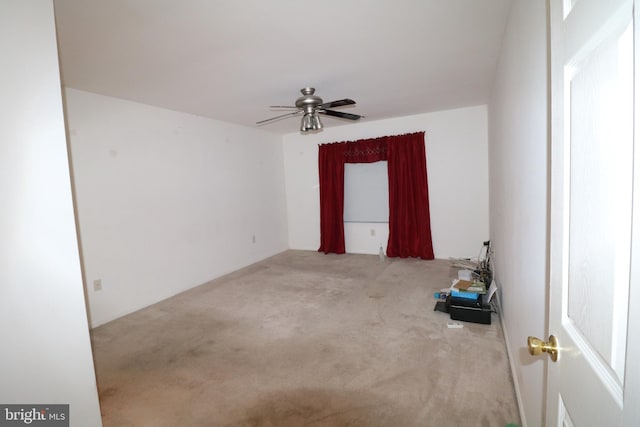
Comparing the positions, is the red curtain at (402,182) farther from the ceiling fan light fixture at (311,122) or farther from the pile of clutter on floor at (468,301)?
the ceiling fan light fixture at (311,122)

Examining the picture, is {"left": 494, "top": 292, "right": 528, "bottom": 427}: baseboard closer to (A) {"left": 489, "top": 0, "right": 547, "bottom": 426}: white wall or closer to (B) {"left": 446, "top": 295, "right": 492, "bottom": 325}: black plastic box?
(A) {"left": 489, "top": 0, "right": 547, "bottom": 426}: white wall

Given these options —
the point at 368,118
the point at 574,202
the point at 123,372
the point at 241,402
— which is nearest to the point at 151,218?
the point at 123,372

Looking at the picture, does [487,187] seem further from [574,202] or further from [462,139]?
[574,202]

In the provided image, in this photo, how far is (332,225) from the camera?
5.80 meters

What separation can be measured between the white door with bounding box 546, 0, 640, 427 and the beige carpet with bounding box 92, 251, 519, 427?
4.10 ft

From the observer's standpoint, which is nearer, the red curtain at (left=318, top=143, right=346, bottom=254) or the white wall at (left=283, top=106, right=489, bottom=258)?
the white wall at (left=283, top=106, right=489, bottom=258)

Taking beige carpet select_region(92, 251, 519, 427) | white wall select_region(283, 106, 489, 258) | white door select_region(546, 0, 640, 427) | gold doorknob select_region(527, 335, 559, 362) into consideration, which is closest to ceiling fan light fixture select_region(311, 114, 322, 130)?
beige carpet select_region(92, 251, 519, 427)

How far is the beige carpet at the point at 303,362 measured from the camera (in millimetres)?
1806

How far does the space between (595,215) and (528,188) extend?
108 centimetres

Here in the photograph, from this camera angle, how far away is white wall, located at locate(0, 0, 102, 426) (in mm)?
998

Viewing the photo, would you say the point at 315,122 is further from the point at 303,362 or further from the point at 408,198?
the point at 408,198

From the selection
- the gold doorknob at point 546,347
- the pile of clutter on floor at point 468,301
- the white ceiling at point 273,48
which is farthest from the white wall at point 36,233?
the pile of clutter on floor at point 468,301

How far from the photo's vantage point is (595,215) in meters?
0.60

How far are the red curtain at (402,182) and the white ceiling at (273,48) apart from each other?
4.81ft
